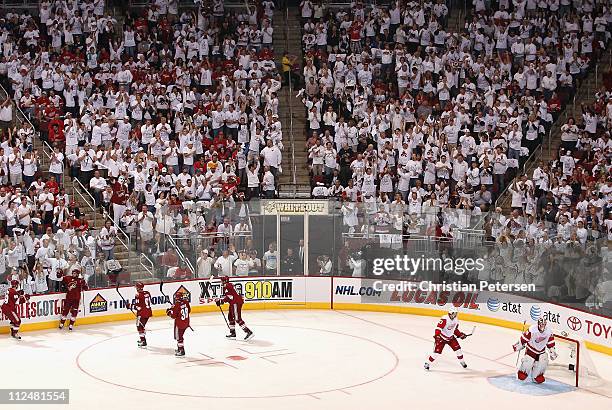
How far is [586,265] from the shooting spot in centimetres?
2044

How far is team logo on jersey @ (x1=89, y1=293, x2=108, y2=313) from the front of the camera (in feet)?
75.1

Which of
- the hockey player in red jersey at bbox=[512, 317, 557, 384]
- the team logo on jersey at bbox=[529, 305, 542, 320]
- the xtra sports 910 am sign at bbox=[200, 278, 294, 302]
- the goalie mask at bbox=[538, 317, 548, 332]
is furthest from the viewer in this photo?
the xtra sports 910 am sign at bbox=[200, 278, 294, 302]

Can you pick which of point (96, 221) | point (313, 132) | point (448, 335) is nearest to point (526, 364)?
point (448, 335)

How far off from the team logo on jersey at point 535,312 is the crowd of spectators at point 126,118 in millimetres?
7496

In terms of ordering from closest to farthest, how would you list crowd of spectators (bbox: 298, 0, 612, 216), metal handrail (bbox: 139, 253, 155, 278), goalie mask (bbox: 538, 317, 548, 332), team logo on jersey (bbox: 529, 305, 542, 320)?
1. goalie mask (bbox: 538, 317, 548, 332)
2. team logo on jersey (bbox: 529, 305, 542, 320)
3. metal handrail (bbox: 139, 253, 155, 278)
4. crowd of spectators (bbox: 298, 0, 612, 216)

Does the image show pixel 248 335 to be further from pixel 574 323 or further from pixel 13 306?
pixel 574 323

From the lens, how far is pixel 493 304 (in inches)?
904

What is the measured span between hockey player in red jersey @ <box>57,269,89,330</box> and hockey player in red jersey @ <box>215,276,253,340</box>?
3283mm

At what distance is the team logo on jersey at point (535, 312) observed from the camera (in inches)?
853

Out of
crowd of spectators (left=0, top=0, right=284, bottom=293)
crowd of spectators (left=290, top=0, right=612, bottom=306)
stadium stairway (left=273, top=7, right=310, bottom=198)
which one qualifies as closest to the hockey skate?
crowd of spectators (left=0, top=0, right=284, bottom=293)

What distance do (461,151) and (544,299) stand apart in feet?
21.1

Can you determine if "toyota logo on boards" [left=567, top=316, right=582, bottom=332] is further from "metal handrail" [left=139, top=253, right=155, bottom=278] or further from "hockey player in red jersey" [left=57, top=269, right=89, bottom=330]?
"hockey player in red jersey" [left=57, top=269, right=89, bottom=330]

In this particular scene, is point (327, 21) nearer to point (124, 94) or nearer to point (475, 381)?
point (124, 94)

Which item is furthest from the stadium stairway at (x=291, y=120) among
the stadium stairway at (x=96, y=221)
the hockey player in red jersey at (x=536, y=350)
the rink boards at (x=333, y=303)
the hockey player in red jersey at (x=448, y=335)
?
the hockey player in red jersey at (x=536, y=350)
